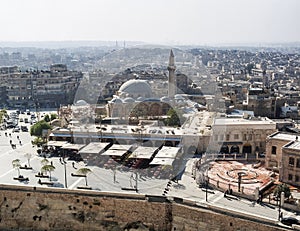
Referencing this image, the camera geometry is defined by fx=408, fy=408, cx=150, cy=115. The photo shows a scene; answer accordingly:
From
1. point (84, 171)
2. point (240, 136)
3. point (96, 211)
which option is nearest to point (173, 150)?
point (240, 136)

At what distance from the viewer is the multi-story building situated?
5275 cm

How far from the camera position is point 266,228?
54.0ft

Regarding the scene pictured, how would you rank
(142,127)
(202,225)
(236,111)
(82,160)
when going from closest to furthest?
1. (202,225)
2. (82,160)
3. (142,127)
4. (236,111)

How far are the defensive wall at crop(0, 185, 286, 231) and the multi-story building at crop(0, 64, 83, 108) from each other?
31.4 meters

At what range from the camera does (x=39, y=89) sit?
5466 centimetres

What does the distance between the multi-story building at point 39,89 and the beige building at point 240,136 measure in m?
29.0

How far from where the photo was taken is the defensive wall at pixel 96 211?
60.4 ft

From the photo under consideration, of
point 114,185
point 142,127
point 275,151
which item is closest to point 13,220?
point 114,185

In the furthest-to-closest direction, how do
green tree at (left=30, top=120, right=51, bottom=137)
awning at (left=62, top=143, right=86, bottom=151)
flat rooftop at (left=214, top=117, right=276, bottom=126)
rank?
1. green tree at (left=30, top=120, right=51, bottom=137)
2. flat rooftop at (left=214, top=117, right=276, bottom=126)
3. awning at (left=62, top=143, right=86, bottom=151)

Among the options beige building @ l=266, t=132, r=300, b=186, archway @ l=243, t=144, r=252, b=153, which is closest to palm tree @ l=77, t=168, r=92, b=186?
beige building @ l=266, t=132, r=300, b=186

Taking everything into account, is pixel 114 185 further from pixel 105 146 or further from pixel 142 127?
pixel 142 127

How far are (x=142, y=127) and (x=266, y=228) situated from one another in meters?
15.3

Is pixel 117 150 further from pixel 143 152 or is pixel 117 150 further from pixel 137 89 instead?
pixel 137 89

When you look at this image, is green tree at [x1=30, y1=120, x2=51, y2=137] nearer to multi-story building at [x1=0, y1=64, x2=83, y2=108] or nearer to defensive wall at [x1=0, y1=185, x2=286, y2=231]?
defensive wall at [x1=0, y1=185, x2=286, y2=231]
